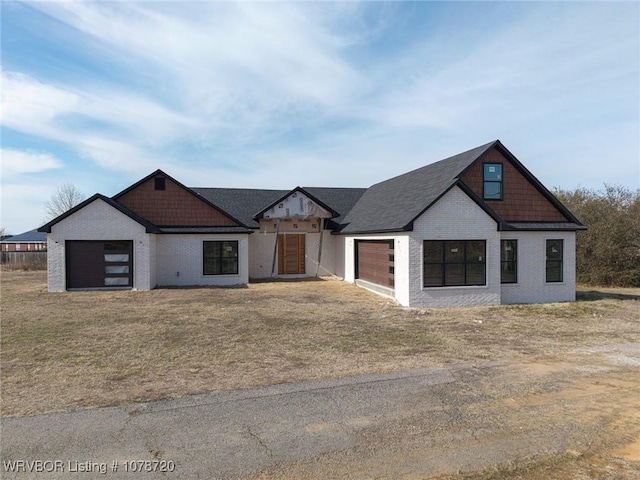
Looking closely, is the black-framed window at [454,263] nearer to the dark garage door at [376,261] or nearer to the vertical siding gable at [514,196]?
the dark garage door at [376,261]

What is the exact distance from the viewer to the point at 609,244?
70.8ft

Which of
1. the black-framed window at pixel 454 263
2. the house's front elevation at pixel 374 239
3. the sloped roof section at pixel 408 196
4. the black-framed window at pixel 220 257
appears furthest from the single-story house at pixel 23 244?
the black-framed window at pixel 454 263

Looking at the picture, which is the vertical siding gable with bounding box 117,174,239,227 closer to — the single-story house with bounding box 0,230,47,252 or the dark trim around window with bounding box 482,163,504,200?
the dark trim around window with bounding box 482,163,504,200

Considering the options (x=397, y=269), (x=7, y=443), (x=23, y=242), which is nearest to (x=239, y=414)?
(x=7, y=443)

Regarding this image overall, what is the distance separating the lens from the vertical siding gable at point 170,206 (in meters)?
20.0

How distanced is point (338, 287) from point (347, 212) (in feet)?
23.0

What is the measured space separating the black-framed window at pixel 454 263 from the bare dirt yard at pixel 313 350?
1.17 m

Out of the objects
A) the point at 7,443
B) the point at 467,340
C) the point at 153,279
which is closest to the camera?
the point at 7,443

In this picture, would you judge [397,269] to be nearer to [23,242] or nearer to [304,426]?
[304,426]

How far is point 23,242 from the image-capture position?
38719 millimetres

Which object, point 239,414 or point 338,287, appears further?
point 338,287

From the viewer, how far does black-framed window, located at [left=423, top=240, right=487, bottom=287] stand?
14.8 meters

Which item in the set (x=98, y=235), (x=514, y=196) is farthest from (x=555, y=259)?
(x=98, y=235)

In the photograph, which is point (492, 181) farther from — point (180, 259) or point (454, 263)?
point (180, 259)
